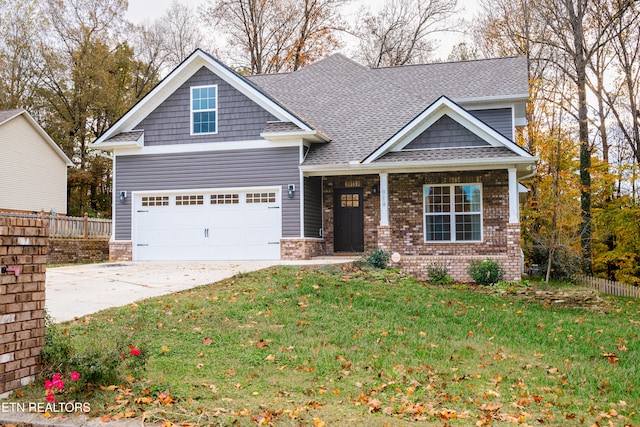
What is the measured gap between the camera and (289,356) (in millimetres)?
6938

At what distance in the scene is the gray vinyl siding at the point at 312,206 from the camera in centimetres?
1730

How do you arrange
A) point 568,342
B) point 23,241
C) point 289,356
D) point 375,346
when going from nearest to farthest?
1. point 23,241
2. point 289,356
3. point 375,346
4. point 568,342

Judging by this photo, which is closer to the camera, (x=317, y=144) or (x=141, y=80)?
(x=317, y=144)

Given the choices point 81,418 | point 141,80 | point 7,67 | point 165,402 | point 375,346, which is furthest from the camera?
point 141,80

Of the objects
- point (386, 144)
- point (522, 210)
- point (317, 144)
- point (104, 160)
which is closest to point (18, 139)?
point (104, 160)

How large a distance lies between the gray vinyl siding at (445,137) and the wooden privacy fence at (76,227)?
1318 centimetres

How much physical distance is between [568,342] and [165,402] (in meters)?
5.87

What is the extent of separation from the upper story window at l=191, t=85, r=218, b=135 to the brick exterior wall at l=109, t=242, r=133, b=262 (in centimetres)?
411

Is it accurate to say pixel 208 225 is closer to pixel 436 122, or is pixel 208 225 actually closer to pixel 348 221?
pixel 348 221

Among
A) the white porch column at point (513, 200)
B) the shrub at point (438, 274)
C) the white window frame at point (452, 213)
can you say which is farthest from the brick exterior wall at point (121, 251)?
the white porch column at point (513, 200)

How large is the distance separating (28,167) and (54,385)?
27.6 metres

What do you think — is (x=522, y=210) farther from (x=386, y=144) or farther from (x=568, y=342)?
(x=568, y=342)

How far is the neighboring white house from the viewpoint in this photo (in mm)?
27906

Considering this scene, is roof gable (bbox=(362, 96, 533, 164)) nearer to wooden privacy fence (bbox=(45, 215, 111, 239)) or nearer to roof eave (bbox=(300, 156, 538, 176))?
roof eave (bbox=(300, 156, 538, 176))
